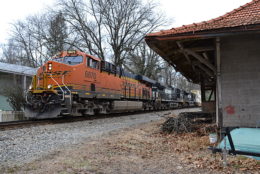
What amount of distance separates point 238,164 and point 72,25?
2769cm

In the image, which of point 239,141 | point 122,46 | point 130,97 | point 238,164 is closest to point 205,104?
point 239,141

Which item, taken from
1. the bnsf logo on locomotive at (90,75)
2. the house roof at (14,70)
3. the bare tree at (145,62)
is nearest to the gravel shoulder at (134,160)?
the bnsf logo on locomotive at (90,75)

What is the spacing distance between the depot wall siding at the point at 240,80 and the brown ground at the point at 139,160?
119cm

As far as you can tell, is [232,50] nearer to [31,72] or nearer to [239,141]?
[239,141]

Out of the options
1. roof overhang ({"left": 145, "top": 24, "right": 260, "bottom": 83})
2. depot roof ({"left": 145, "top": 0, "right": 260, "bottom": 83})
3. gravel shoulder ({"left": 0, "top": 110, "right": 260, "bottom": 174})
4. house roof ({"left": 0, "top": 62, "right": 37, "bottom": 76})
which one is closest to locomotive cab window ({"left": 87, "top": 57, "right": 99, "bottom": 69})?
roof overhang ({"left": 145, "top": 24, "right": 260, "bottom": 83})

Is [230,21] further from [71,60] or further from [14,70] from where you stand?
[14,70]

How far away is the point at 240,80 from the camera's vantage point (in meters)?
6.16

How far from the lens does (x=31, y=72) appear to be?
20359 mm

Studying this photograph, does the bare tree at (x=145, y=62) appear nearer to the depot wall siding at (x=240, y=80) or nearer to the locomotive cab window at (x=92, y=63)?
the locomotive cab window at (x=92, y=63)

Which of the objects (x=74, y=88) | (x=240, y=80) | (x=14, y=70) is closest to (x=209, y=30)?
(x=240, y=80)

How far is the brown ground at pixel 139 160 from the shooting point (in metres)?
3.88

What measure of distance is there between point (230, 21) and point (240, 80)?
1594mm

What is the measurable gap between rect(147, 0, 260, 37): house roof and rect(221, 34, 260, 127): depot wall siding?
57cm

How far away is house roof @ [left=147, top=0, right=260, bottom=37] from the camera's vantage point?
5250 mm
